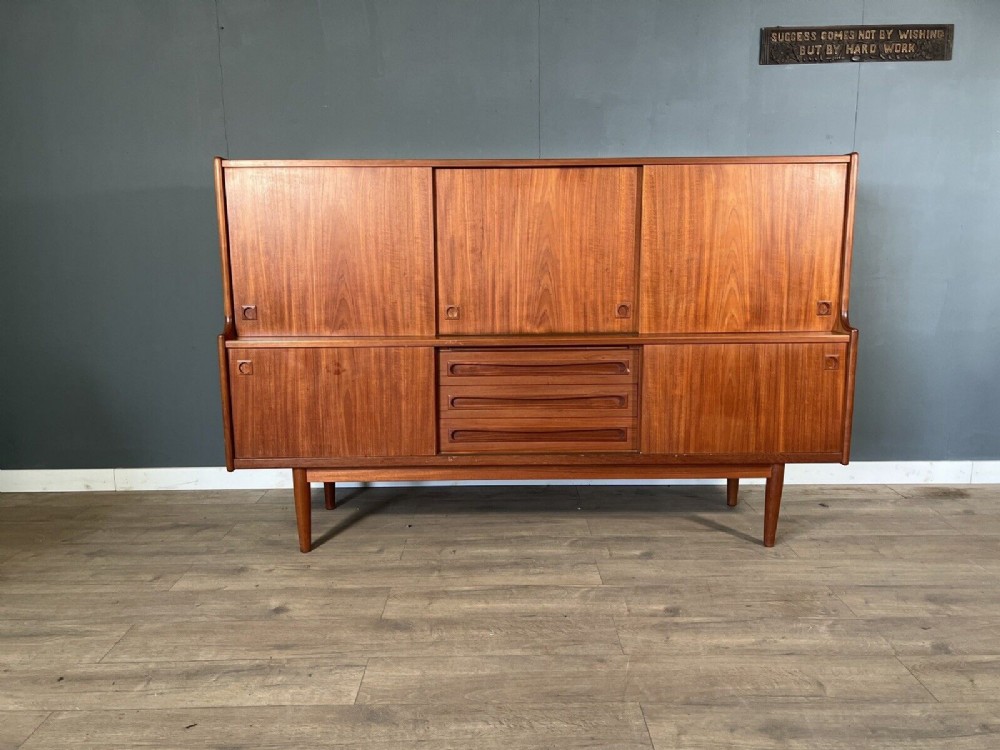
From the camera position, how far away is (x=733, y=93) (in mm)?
2631

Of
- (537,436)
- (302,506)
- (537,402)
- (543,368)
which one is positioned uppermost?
(543,368)

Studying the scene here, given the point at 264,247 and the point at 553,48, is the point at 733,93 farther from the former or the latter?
the point at 264,247

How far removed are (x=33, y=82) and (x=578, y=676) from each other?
303 centimetres

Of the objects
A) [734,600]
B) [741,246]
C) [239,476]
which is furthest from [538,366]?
[239,476]

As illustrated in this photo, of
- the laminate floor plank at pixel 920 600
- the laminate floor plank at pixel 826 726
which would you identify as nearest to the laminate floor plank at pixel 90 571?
the laminate floor plank at pixel 826 726

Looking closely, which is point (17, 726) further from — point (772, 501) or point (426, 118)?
→ point (426, 118)

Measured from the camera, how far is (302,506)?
2.23m

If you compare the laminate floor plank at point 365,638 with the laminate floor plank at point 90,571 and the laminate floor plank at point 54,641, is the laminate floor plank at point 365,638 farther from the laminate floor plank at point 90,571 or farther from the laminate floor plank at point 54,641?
the laminate floor plank at point 90,571

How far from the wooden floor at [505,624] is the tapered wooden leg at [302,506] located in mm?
59

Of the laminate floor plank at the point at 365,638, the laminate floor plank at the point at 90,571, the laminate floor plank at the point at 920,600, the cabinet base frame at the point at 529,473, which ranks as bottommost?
the laminate floor plank at the point at 90,571

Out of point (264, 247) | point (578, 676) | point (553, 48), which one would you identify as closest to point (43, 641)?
point (264, 247)

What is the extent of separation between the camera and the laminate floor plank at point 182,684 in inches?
58.4

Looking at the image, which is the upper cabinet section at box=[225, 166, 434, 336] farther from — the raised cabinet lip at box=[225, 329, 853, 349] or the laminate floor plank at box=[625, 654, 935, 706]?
the laminate floor plank at box=[625, 654, 935, 706]

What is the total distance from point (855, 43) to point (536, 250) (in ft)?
5.50
